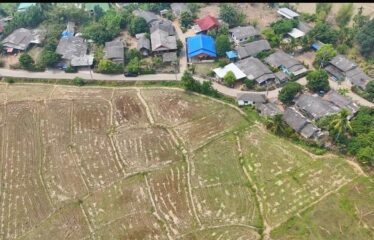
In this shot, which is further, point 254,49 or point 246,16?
point 246,16

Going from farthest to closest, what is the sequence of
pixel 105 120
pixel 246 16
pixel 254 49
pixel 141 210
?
1. pixel 246 16
2. pixel 254 49
3. pixel 105 120
4. pixel 141 210

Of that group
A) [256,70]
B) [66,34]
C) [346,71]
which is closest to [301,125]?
[256,70]

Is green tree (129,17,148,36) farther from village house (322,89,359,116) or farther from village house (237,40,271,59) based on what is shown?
village house (322,89,359,116)

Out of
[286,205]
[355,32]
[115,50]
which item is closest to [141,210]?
[286,205]

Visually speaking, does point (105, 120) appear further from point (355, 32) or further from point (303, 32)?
point (355, 32)

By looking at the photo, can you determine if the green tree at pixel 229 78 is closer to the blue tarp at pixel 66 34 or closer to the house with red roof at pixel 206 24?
the house with red roof at pixel 206 24

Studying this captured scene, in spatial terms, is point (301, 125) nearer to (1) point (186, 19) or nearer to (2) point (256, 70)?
(2) point (256, 70)

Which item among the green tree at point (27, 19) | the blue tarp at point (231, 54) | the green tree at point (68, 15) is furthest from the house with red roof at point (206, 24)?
the green tree at point (27, 19)

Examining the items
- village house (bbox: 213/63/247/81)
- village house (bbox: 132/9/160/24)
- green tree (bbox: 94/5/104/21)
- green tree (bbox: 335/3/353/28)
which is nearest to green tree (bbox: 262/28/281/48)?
village house (bbox: 213/63/247/81)
